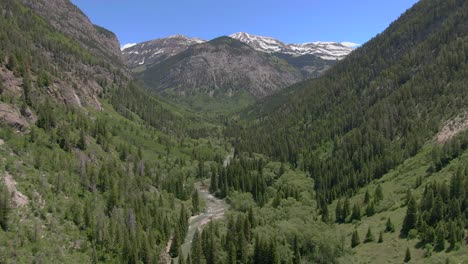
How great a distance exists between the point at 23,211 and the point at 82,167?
43.5 metres

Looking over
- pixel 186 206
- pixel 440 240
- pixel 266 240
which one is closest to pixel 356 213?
pixel 440 240

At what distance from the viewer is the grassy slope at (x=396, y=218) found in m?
111

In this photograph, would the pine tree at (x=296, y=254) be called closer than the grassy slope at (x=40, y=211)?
No

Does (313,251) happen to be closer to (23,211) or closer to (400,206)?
(400,206)

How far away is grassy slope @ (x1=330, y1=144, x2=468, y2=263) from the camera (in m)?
111

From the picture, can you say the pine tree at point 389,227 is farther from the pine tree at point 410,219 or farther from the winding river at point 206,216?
the winding river at point 206,216

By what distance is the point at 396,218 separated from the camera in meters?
135

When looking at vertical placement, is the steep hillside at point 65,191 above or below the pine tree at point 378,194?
below

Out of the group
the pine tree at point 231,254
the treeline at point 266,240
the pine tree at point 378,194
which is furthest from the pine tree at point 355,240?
the pine tree at point 231,254

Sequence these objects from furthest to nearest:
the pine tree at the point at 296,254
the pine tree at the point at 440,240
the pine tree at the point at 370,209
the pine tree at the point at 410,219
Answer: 1. the pine tree at the point at 370,209
2. the pine tree at the point at 410,219
3. the pine tree at the point at 296,254
4. the pine tree at the point at 440,240

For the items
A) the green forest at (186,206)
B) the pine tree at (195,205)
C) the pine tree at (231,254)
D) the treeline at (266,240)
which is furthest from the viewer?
the pine tree at (195,205)

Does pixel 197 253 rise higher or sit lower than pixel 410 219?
lower

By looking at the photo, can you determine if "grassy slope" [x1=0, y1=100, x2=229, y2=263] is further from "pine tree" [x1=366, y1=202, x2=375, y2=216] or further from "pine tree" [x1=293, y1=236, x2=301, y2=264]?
"pine tree" [x1=366, y1=202, x2=375, y2=216]

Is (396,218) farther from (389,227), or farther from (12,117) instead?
(12,117)
